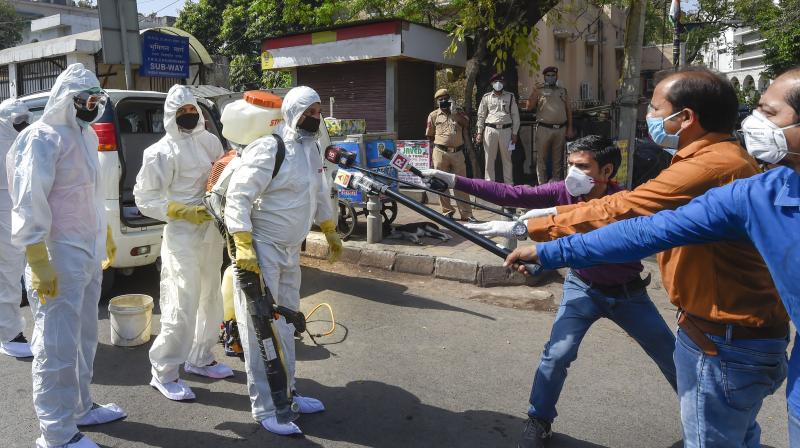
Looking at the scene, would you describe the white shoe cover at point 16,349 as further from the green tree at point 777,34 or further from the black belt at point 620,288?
the green tree at point 777,34

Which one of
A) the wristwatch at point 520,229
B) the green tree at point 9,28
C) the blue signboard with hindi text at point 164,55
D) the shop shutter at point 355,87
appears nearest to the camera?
the wristwatch at point 520,229

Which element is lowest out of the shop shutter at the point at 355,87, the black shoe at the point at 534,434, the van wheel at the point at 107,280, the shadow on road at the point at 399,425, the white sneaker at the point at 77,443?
the shadow on road at the point at 399,425

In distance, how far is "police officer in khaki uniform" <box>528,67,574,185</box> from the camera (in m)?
10.2

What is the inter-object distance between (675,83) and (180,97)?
3226mm

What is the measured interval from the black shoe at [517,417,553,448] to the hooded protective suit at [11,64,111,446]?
7.97 feet

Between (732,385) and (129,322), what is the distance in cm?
431

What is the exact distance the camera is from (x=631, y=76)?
8102 mm

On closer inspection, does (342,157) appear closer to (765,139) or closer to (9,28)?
(765,139)

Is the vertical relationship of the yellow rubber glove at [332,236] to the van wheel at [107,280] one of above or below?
above

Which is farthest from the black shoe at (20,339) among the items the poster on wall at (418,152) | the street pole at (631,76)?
the street pole at (631,76)

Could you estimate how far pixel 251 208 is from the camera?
11.8 feet

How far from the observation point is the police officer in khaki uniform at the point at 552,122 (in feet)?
33.4

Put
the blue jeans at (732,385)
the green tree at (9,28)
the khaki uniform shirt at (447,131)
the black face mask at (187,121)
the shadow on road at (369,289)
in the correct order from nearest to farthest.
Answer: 1. the blue jeans at (732,385)
2. the black face mask at (187,121)
3. the shadow on road at (369,289)
4. the khaki uniform shirt at (447,131)
5. the green tree at (9,28)

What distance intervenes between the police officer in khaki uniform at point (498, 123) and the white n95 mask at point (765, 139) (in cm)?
796
